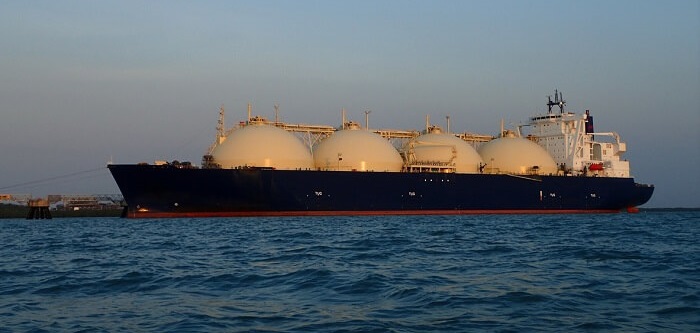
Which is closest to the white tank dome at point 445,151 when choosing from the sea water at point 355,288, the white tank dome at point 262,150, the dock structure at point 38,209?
the white tank dome at point 262,150

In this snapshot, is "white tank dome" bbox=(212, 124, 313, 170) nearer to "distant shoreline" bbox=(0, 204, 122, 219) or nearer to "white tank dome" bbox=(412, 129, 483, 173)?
"white tank dome" bbox=(412, 129, 483, 173)

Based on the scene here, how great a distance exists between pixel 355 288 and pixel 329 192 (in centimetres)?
3867

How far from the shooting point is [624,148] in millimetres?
76062

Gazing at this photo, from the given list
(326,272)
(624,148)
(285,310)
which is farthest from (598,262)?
(624,148)

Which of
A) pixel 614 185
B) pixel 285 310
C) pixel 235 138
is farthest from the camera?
pixel 614 185

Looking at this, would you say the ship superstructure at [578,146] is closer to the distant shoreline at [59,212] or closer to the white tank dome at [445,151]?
the white tank dome at [445,151]

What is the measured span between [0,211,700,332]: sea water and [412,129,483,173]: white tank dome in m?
37.6

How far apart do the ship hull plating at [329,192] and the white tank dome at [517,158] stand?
3.11 m

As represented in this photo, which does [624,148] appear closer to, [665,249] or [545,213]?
[545,213]

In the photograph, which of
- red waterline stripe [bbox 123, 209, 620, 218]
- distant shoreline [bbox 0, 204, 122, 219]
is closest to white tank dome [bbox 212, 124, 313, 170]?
red waterline stripe [bbox 123, 209, 620, 218]

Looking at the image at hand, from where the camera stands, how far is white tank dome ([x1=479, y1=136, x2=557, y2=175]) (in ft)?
215

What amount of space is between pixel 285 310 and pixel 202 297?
1978mm

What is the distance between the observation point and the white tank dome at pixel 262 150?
51953mm

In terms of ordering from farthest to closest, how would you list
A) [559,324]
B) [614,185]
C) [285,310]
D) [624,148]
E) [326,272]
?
[624,148], [614,185], [326,272], [285,310], [559,324]
